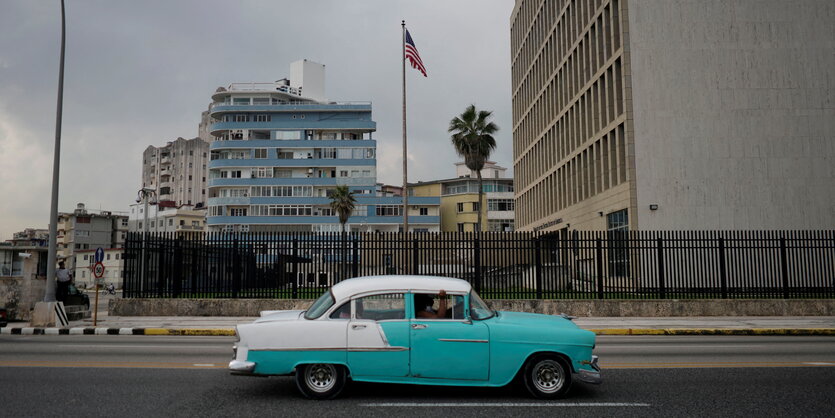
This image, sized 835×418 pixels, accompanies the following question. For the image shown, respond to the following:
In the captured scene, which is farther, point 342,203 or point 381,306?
point 342,203

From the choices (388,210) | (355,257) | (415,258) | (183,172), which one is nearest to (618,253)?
(415,258)

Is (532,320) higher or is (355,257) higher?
(355,257)

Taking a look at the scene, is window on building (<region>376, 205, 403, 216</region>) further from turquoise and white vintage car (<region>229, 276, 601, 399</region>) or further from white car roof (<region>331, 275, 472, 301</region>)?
turquoise and white vintage car (<region>229, 276, 601, 399</region>)

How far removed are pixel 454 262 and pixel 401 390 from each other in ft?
40.2

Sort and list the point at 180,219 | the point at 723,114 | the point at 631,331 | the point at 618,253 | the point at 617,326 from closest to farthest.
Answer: the point at 631,331 < the point at 617,326 < the point at 618,253 < the point at 723,114 < the point at 180,219

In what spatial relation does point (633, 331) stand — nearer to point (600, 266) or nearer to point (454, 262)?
point (600, 266)

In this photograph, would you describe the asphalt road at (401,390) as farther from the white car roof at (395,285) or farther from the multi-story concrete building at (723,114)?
the multi-story concrete building at (723,114)

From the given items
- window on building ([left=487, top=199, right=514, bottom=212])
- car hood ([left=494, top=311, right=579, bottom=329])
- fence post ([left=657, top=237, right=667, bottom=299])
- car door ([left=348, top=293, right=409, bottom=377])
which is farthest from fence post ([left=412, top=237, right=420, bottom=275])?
window on building ([left=487, top=199, right=514, bottom=212])

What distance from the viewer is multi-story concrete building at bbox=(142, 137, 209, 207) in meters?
122

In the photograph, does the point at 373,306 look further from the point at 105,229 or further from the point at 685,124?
the point at 105,229

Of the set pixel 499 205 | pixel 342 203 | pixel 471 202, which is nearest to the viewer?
pixel 342 203

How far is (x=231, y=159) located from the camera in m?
81.6

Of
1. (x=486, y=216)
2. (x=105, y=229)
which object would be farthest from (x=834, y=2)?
(x=105, y=229)

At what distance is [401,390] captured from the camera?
7.73 meters
